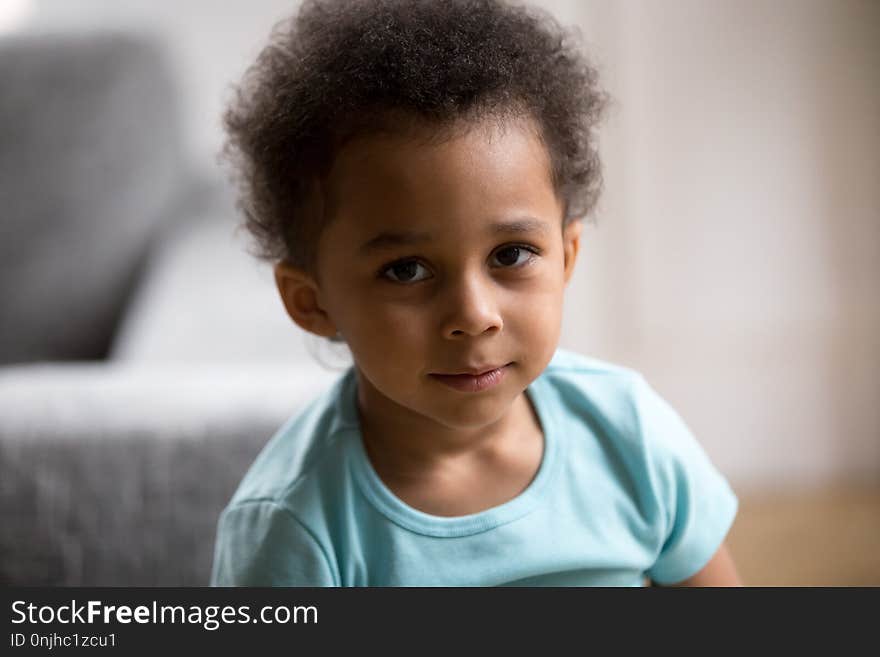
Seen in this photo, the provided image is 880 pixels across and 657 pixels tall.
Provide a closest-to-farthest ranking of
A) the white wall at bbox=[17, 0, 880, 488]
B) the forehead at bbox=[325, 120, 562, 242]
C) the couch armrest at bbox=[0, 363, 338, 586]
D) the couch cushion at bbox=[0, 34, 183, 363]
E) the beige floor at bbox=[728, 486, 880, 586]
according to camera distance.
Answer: the forehead at bbox=[325, 120, 562, 242] → the couch armrest at bbox=[0, 363, 338, 586] → the couch cushion at bbox=[0, 34, 183, 363] → the beige floor at bbox=[728, 486, 880, 586] → the white wall at bbox=[17, 0, 880, 488]

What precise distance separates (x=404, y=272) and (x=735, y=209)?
4.71 ft

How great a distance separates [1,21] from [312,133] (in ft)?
4.93

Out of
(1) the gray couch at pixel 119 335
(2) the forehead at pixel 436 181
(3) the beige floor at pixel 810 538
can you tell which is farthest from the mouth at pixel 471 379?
(3) the beige floor at pixel 810 538

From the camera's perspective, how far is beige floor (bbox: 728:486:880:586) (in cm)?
174

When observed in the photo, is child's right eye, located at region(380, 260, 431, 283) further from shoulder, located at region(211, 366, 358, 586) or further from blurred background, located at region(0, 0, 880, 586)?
blurred background, located at region(0, 0, 880, 586)

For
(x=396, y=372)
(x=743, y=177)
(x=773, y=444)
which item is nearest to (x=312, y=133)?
(x=396, y=372)

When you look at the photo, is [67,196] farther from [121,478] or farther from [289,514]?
[289,514]

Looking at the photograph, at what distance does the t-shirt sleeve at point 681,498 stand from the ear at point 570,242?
0.13 metres

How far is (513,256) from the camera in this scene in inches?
27.5

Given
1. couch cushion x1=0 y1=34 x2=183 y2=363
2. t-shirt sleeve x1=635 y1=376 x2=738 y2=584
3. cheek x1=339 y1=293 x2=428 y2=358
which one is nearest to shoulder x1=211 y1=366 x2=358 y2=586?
cheek x1=339 y1=293 x2=428 y2=358

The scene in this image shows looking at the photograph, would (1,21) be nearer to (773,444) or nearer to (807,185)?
(807,185)

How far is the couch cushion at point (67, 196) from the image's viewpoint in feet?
4.72

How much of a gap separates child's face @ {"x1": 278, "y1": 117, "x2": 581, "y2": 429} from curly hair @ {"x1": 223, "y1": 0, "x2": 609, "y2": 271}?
19 millimetres

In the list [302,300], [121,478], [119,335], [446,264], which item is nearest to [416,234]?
[446,264]
